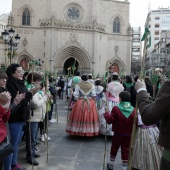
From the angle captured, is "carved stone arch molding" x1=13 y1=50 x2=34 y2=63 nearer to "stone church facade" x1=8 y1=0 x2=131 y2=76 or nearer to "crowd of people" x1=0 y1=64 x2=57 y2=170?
"stone church facade" x1=8 y1=0 x2=131 y2=76

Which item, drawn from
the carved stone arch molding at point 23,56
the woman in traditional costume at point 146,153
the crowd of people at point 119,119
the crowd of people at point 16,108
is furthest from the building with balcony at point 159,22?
the woman in traditional costume at point 146,153

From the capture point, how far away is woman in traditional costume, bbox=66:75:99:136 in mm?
6438

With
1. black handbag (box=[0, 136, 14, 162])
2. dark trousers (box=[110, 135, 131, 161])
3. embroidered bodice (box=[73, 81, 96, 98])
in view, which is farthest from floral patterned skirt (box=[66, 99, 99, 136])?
black handbag (box=[0, 136, 14, 162])

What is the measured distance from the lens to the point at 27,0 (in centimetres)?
2950

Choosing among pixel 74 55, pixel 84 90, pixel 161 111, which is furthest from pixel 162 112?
pixel 74 55

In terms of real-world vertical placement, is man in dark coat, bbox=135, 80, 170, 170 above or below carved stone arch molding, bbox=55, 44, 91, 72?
below

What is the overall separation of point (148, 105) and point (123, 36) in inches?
1233

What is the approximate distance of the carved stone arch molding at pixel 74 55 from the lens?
29375mm

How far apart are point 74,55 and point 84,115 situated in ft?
80.6

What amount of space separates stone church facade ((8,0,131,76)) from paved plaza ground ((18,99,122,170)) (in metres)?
21.9

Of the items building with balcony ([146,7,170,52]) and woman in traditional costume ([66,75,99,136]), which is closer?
woman in traditional costume ([66,75,99,136])

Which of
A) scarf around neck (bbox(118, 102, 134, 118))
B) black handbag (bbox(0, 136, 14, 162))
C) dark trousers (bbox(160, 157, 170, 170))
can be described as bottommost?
black handbag (bbox(0, 136, 14, 162))

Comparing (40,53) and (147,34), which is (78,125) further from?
(40,53)

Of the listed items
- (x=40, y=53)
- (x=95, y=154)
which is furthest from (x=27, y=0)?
(x=95, y=154)
